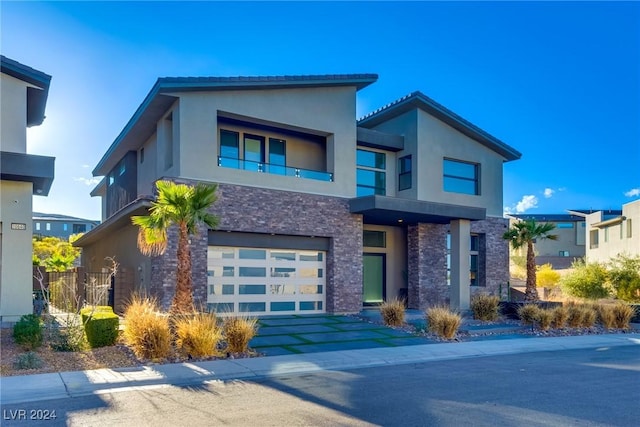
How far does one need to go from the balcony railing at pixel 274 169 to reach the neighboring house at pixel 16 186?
5504 mm

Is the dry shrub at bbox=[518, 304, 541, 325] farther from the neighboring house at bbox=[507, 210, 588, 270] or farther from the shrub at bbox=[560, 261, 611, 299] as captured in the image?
the neighboring house at bbox=[507, 210, 588, 270]

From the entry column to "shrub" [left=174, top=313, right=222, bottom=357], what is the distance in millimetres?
12303

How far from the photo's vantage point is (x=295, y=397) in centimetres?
766

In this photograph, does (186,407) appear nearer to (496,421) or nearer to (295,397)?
(295,397)

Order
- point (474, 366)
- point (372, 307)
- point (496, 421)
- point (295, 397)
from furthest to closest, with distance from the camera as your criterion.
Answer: point (372, 307)
point (474, 366)
point (295, 397)
point (496, 421)

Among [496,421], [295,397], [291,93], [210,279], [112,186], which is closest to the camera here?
[496,421]

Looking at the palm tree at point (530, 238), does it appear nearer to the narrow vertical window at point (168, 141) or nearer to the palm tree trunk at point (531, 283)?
the palm tree trunk at point (531, 283)

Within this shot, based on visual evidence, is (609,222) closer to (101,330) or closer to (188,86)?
(188,86)

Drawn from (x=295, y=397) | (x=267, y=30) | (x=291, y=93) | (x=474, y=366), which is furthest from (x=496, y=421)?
(x=291, y=93)

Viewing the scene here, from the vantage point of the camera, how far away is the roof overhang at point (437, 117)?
71.6 feet

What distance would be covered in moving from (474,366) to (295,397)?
182 inches

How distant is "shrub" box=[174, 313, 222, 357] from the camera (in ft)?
33.8

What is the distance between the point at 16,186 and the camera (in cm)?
1405

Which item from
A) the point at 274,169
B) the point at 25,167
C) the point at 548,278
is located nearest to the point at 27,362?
the point at 25,167
